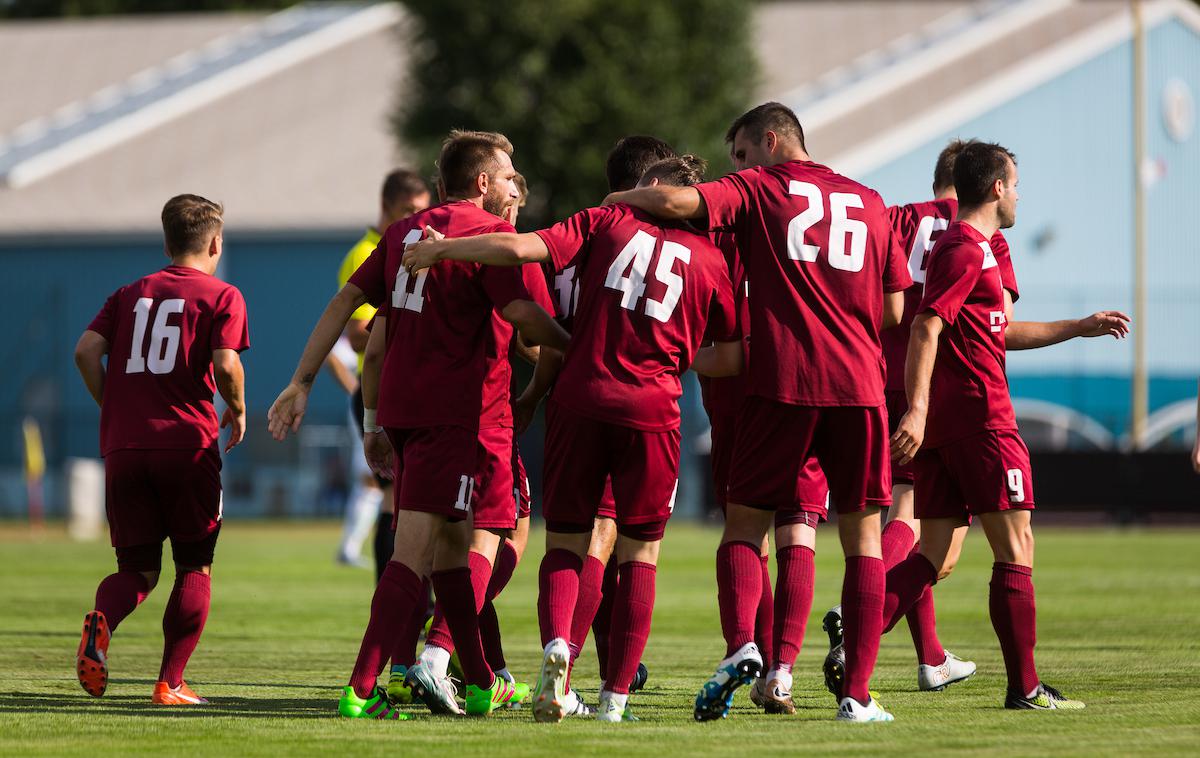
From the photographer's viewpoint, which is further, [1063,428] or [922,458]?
[1063,428]

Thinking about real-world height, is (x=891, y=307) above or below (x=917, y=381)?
above

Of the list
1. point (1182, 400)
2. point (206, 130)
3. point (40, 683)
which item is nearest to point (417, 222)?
point (40, 683)

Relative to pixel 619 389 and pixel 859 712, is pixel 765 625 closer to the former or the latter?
pixel 859 712

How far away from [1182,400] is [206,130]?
22.7 m

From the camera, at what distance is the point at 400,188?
966 centimetres

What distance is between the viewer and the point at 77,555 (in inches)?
792

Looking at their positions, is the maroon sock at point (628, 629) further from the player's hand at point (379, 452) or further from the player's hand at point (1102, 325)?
the player's hand at point (1102, 325)

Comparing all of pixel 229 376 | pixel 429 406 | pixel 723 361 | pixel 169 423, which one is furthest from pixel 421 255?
pixel 169 423

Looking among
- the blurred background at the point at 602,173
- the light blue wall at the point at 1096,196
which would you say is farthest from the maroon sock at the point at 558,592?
the light blue wall at the point at 1096,196

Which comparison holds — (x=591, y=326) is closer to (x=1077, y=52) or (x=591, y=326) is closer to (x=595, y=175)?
(x=595, y=175)

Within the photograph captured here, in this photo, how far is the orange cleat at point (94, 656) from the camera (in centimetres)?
709

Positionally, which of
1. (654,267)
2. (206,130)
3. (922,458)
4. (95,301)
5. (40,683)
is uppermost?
(206,130)

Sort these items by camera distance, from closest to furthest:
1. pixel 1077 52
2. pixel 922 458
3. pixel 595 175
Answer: pixel 922 458
pixel 595 175
pixel 1077 52

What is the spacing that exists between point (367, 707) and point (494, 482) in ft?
3.24
